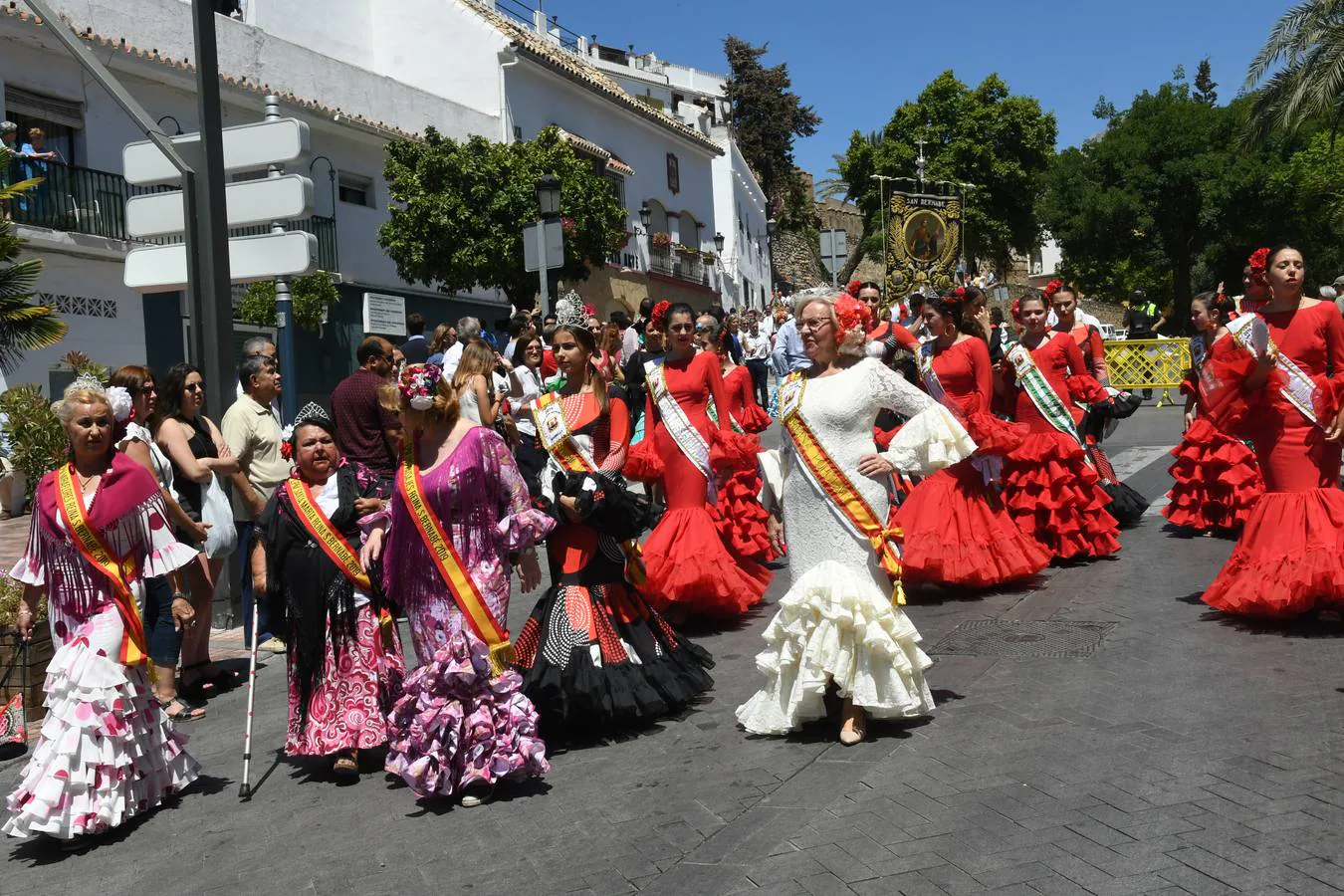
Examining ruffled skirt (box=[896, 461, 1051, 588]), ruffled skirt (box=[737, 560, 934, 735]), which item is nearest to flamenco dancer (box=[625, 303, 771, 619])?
ruffled skirt (box=[896, 461, 1051, 588])

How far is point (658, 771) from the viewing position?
5449mm

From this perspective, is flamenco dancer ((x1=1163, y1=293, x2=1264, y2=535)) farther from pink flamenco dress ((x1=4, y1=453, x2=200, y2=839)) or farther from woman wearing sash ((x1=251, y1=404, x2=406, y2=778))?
pink flamenco dress ((x1=4, y1=453, x2=200, y2=839))

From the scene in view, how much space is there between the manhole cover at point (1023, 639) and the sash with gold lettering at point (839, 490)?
159cm

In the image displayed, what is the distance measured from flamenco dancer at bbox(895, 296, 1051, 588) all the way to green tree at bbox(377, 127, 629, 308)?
58.3 ft

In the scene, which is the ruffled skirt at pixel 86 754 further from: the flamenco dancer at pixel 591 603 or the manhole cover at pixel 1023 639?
the manhole cover at pixel 1023 639

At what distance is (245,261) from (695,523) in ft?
12.1

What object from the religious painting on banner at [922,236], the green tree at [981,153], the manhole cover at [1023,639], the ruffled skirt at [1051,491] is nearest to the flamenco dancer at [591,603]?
the manhole cover at [1023,639]

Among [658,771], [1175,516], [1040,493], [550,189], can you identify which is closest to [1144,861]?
[658,771]

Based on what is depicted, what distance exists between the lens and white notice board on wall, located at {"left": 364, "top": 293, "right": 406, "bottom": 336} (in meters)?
25.7

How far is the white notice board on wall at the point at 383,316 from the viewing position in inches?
1012

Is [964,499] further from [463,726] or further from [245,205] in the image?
[245,205]

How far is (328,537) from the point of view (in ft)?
19.0

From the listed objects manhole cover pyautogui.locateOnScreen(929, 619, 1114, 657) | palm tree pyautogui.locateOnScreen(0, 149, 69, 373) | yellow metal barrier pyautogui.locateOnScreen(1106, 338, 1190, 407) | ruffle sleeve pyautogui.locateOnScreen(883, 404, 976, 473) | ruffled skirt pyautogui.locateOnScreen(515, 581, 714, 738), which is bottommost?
manhole cover pyautogui.locateOnScreen(929, 619, 1114, 657)

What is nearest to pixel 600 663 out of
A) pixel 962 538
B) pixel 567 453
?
pixel 567 453
